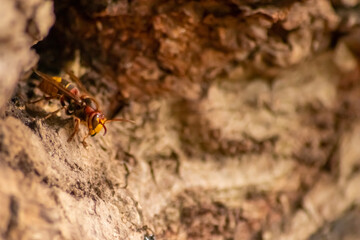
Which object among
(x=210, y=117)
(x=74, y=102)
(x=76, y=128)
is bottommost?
(x=76, y=128)

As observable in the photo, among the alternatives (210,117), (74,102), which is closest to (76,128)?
(74,102)

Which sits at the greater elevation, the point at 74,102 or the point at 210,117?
the point at 210,117

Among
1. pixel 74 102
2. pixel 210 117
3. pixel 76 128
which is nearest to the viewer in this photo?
pixel 76 128

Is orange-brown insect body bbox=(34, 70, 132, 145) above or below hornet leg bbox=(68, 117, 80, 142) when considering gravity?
above

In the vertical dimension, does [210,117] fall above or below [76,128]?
above

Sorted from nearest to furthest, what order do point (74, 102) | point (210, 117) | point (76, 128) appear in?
point (76, 128)
point (74, 102)
point (210, 117)

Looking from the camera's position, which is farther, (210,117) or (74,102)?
(210,117)

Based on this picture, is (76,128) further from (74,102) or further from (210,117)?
(210,117)

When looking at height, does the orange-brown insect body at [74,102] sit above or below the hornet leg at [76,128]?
above
